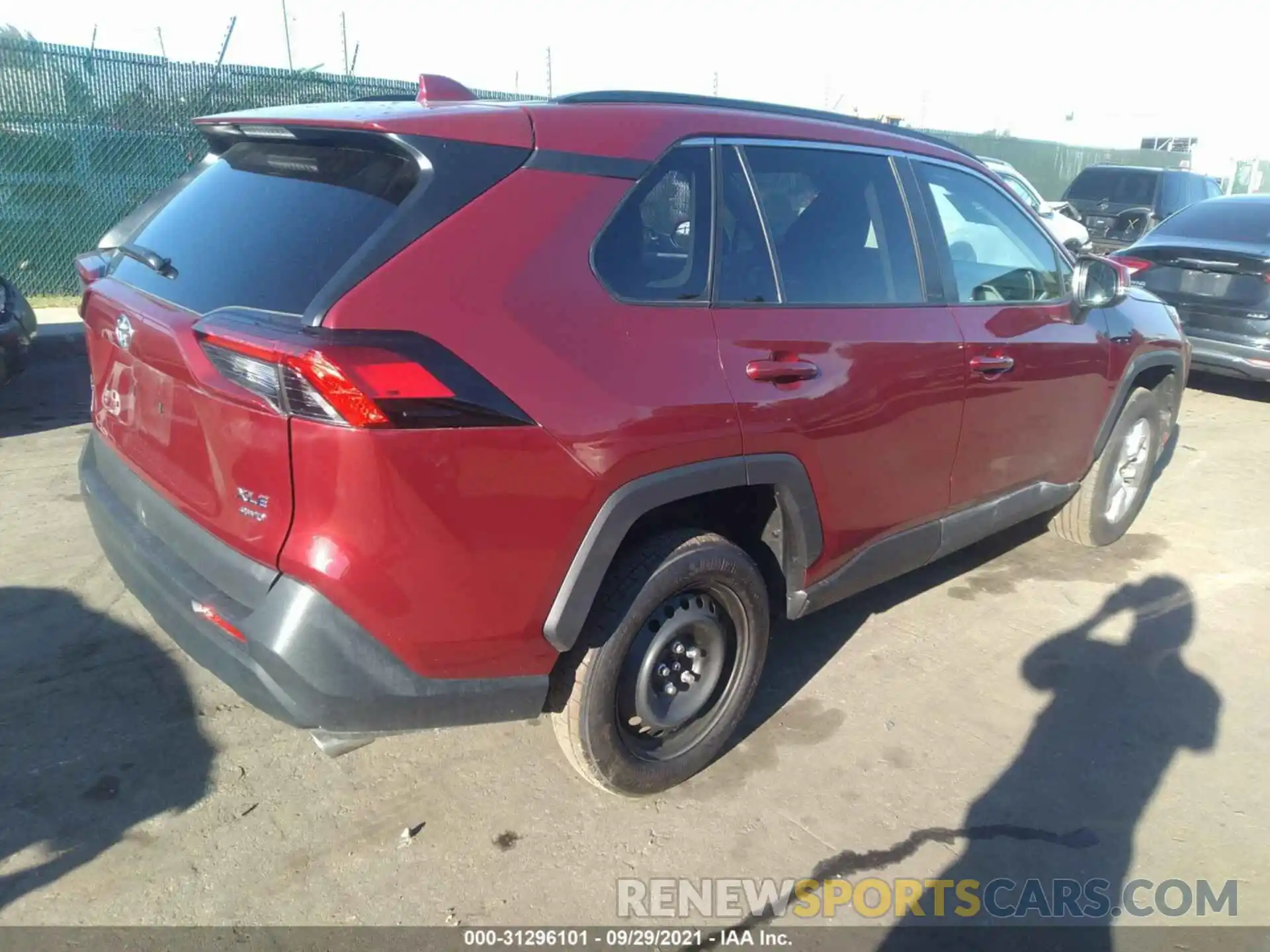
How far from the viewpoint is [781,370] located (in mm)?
2844

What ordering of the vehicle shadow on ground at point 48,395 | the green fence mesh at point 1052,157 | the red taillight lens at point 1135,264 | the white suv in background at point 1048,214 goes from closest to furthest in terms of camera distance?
the vehicle shadow on ground at point 48,395 → the red taillight lens at point 1135,264 → the white suv in background at point 1048,214 → the green fence mesh at point 1052,157

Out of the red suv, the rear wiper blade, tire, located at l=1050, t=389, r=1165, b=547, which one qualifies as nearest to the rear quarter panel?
the red suv

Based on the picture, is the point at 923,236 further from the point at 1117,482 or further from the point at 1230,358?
the point at 1230,358

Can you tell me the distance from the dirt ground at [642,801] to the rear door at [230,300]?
3.06ft

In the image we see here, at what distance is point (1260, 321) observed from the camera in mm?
7617

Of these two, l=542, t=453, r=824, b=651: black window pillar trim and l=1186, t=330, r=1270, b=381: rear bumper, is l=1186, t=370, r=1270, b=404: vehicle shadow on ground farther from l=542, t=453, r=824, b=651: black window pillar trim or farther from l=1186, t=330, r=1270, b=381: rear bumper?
l=542, t=453, r=824, b=651: black window pillar trim

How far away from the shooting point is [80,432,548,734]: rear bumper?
2.23m

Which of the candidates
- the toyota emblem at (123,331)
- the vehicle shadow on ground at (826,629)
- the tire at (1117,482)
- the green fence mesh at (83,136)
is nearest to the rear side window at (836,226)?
the vehicle shadow on ground at (826,629)

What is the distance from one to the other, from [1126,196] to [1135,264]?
7788 millimetres

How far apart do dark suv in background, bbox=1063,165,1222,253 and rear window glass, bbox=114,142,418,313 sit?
13617 millimetres

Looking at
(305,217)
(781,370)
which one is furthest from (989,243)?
(305,217)

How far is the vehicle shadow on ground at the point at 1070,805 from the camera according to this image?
2.66 metres

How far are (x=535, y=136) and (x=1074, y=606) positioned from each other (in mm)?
3319

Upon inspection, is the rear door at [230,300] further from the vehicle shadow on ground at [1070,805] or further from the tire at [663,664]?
the vehicle shadow on ground at [1070,805]
